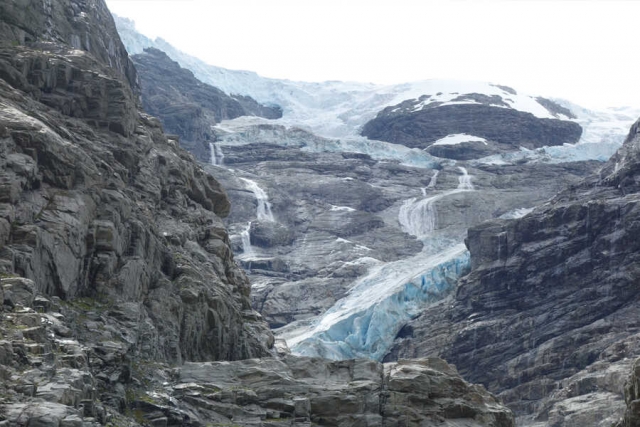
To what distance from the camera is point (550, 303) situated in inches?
4006

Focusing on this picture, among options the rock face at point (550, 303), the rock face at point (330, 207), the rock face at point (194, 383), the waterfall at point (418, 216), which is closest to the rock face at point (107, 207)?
the rock face at point (194, 383)

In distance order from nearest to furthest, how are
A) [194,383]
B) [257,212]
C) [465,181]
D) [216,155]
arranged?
[194,383] < [257,212] < [465,181] < [216,155]

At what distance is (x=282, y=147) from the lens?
177 metres

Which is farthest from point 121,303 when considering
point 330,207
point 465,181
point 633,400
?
point 465,181

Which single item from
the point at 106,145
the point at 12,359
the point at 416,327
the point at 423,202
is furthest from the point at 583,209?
the point at 12,359

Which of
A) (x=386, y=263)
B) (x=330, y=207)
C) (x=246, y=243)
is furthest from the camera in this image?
(x=330, y=207)

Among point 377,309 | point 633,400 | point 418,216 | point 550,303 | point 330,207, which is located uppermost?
point 633,400

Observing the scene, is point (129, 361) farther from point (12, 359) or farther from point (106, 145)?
point (106, 145)

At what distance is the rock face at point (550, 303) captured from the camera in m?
88.4

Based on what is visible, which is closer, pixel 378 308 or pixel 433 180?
pixel 378 308

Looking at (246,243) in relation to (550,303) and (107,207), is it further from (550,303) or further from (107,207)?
(107,207)

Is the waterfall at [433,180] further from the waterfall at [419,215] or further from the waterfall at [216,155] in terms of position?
the waterfall at [216,155]

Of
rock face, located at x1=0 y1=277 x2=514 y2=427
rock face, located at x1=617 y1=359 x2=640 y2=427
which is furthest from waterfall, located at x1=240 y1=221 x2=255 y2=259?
rock face, located at x1=617 y1=359 x2=640 y2=427

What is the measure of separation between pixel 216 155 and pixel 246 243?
43.6m
